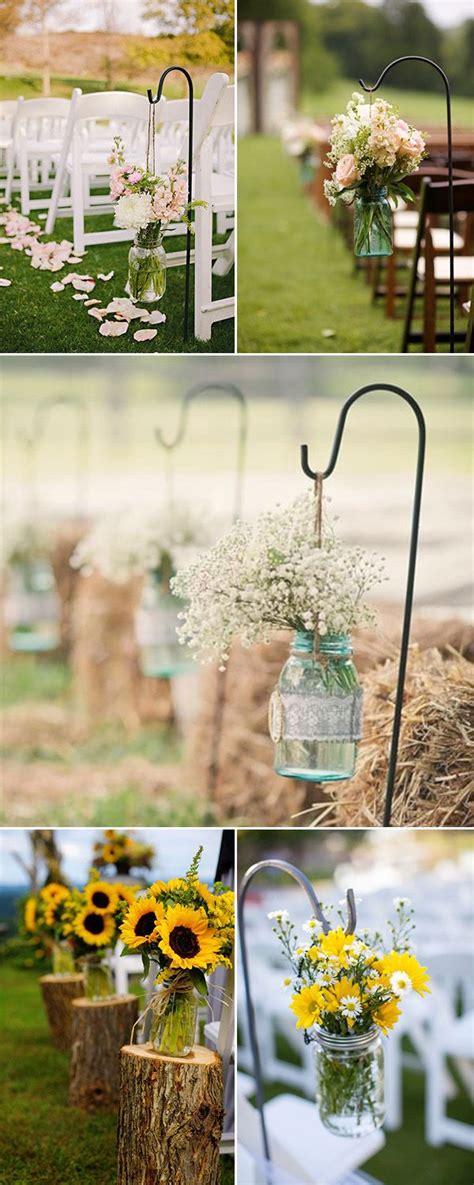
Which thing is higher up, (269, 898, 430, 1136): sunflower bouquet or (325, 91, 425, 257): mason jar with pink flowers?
(325, 91, 425, 257): mason jar with pink flowers

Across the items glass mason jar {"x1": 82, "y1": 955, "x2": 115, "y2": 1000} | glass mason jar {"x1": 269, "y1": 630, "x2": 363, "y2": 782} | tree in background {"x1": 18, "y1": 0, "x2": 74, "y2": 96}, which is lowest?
glass mason jar {"x1": 82, "y1": 955, "x2": 115, "y2": 1000}

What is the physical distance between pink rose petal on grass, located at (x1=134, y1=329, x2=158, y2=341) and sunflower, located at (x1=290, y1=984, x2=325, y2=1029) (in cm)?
163

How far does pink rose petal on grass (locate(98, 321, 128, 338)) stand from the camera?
305 cm

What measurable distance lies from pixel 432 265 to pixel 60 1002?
2.26 metres

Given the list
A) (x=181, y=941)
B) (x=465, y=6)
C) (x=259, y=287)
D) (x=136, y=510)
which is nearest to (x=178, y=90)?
(x=181, y=941)

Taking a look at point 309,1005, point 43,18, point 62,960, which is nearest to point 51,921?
point 62,960

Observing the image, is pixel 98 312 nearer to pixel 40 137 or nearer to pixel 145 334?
pixel 145 334

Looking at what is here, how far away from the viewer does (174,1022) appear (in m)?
2.23

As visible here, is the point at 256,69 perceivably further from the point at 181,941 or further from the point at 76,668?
the point at 181,941

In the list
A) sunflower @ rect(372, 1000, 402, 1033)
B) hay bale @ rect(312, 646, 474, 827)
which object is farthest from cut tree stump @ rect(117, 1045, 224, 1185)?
hay bale @ rect(312, 646, 474, 827)

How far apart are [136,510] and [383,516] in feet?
4.36

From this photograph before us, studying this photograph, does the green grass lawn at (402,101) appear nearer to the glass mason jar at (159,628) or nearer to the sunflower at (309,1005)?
the glass mason jar at (159,628)

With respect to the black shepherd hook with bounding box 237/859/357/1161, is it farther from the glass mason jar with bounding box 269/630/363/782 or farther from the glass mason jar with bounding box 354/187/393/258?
the glass mason jar with bounding box 354/187/393/258

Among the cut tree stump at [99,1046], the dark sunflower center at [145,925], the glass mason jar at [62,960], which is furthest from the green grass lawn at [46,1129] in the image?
the dark sunflower center at [145,925]
